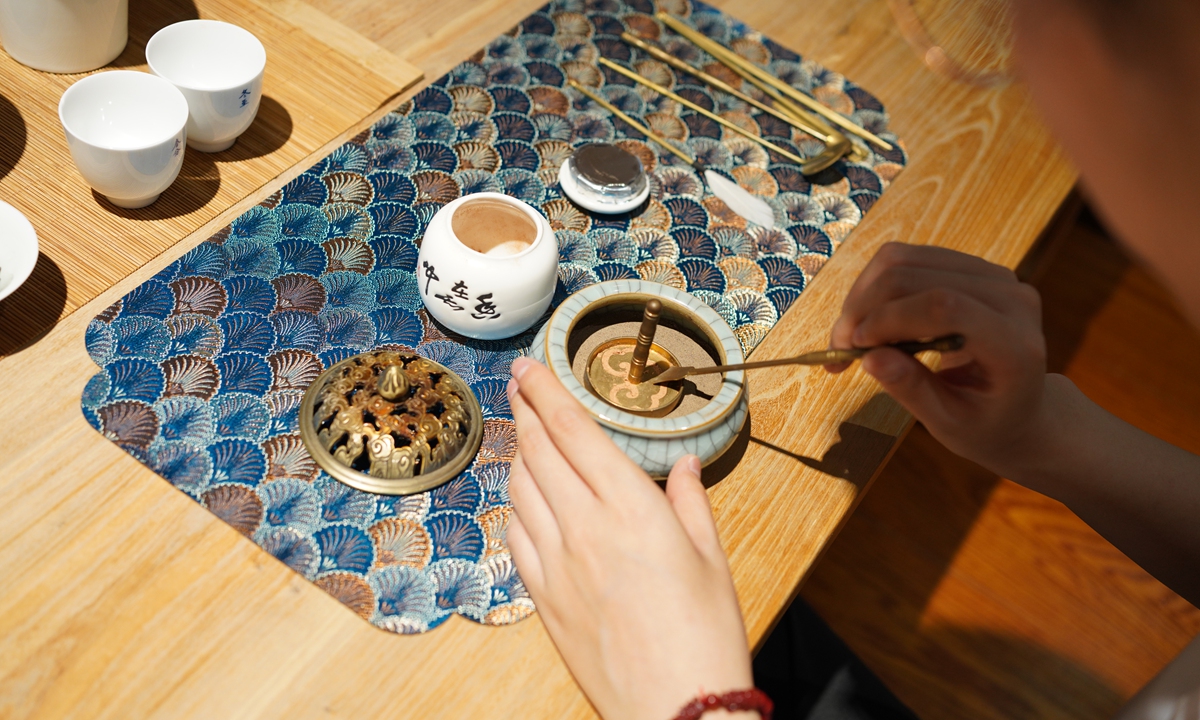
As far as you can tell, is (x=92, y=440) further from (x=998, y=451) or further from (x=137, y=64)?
(x=998, y=451)

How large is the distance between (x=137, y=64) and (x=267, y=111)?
0.21 metres

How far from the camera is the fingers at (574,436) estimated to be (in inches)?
29.4

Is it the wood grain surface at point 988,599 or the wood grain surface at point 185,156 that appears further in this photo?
the wood grain surface at point 988,599

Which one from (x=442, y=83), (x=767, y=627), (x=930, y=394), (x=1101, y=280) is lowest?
(x=1101, y=280)

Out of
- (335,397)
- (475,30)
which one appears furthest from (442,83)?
(335,397)

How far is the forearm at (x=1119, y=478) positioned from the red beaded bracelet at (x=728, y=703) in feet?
1.40

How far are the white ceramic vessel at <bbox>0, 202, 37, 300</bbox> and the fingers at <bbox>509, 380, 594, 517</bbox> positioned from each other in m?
0.56

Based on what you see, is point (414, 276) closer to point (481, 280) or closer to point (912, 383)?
point (481, 280)

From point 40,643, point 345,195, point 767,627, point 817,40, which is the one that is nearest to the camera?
point 40,643

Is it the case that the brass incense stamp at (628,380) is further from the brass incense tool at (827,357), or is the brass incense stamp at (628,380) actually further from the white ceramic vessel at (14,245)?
the white ceramic vessel at (14,245)

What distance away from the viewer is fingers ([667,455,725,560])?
0.76m

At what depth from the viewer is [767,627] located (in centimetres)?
84

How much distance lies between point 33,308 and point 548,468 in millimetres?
629

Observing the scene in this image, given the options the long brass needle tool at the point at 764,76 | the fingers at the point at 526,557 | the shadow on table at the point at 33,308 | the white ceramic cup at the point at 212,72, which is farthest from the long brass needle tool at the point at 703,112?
the shadow on table at the point at 33,308
